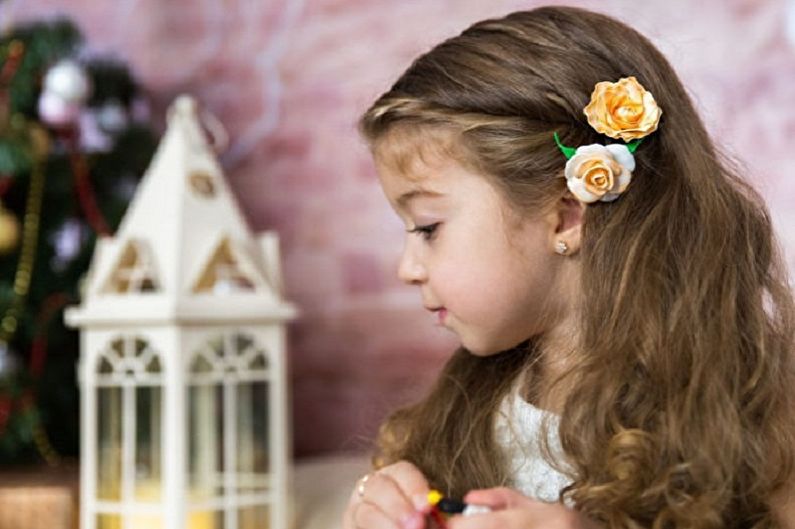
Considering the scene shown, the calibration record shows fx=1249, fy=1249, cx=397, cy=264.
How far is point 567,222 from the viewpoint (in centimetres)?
Result: 127

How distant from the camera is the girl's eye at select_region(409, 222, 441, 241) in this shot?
1249 millimetres

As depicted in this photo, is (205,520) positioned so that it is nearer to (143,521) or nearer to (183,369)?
(143,521)

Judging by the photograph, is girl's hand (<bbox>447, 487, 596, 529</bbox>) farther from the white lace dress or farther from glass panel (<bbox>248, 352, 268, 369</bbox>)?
glass panel (<bbox>248, 352, 268, 369</bbox>)

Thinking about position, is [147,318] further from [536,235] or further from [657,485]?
[657,485]

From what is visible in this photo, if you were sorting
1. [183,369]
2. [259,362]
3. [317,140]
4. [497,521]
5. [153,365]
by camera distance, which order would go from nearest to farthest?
[497,521] → [183,369] → [153,365] → [259,362] → [317,140]

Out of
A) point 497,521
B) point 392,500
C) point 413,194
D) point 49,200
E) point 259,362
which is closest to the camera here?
point 497,521

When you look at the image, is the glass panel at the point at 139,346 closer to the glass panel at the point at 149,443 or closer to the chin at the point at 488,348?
the glass panel at the point at 149,443

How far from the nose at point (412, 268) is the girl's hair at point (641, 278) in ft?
0.32

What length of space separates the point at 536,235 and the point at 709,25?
999mm

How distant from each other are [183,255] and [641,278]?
934 millimetres

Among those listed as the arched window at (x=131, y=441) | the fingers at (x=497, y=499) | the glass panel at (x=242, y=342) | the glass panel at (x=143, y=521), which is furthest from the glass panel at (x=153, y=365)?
the fingers at (x=497, y=499)

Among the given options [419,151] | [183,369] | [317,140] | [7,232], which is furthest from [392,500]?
[317,140]

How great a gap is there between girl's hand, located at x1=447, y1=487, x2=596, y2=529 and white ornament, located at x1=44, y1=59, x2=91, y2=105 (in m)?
1.34

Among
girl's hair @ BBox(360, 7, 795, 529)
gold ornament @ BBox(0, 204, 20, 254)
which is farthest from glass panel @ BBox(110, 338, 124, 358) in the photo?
girl's hair @ BBox(360, 7, 795, 529)
